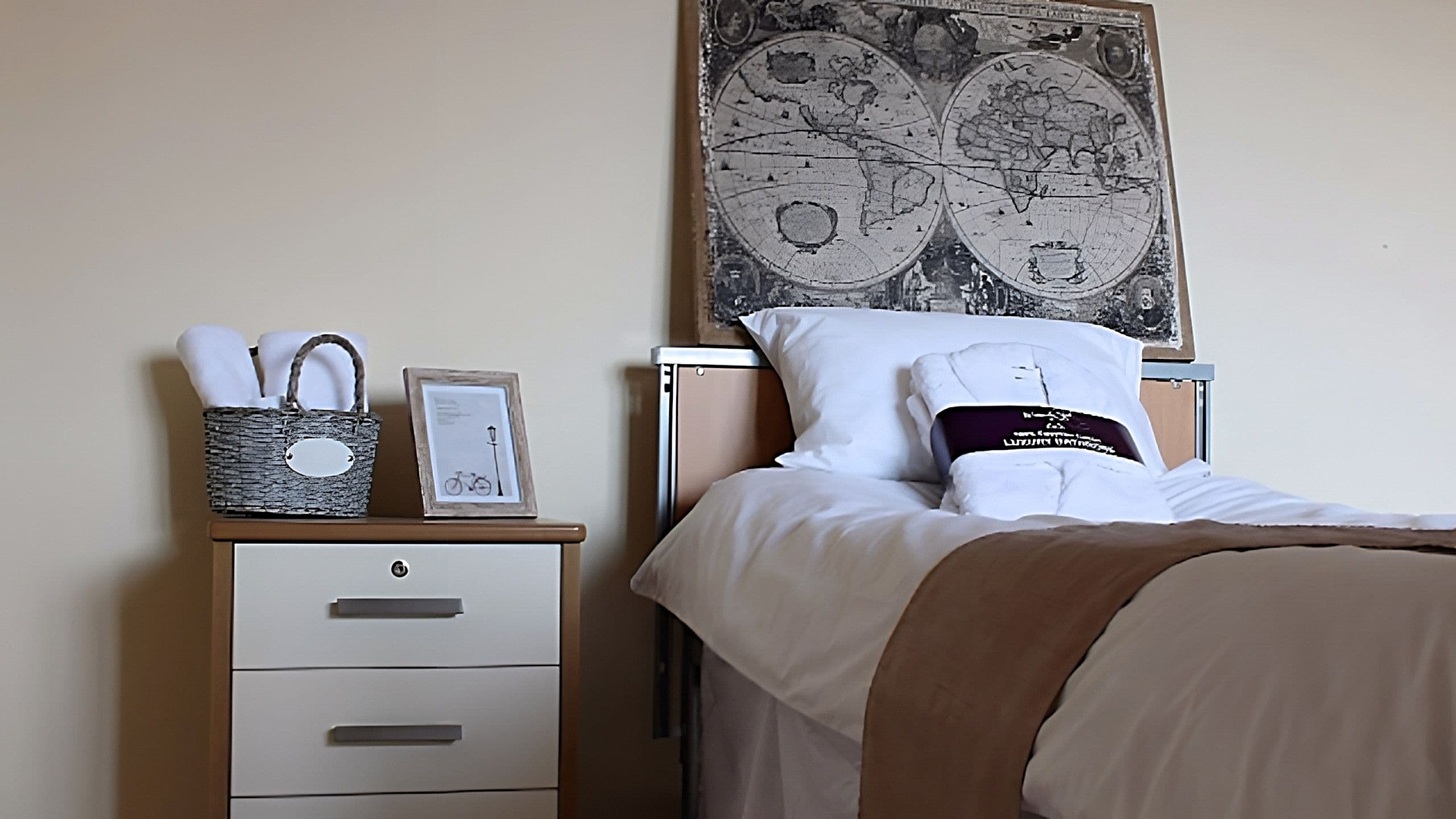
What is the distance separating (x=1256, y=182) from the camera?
264cm

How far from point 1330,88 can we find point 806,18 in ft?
3.76

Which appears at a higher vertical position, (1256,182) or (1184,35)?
(1184,35)

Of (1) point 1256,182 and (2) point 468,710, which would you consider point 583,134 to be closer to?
(2) point 468,710

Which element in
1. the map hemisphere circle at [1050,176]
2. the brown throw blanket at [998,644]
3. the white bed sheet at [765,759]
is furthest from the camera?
the map hemisphere circle at [1050,176]

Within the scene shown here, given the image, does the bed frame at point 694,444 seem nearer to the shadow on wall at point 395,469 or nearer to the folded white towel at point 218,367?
the shadow on wall at point 395,469

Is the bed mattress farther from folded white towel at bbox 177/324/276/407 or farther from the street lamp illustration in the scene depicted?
folded white towel at bbox 177/324/276/407

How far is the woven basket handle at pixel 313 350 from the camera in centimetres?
192

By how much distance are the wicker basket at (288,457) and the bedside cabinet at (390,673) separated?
68mm

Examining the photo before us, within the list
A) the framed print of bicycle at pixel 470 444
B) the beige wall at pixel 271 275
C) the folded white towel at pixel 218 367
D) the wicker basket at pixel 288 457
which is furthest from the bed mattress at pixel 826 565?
the folded white towel at pixel 218 367

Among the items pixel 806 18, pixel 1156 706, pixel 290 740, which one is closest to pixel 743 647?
pixel 290 740

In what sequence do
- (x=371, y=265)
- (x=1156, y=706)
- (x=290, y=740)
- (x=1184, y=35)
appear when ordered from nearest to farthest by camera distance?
(x=1156, y=706), (x=290, y=740), (x=371, y=265), (x=1184, y=35)

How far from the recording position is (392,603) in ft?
5.85

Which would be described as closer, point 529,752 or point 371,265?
point 529,752

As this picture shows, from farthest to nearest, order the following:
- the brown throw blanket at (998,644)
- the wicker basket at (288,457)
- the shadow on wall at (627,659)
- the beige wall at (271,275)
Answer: the shadow on wall at (627,659)
the beige wall at (271,275)
the wicker basket at (288,457)
the brown throw blanket at (998,644)
